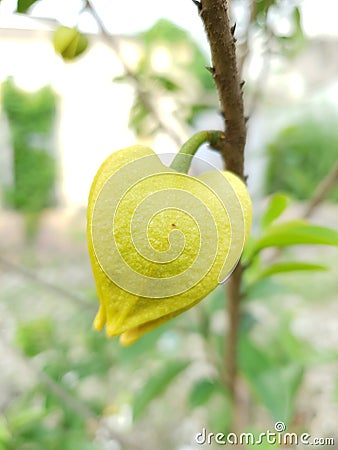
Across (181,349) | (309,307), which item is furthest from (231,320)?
(309,307)

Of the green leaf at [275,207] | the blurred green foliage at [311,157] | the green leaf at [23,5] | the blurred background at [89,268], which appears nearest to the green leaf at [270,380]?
the blurred background at [89,268]

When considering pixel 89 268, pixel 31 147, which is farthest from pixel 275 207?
pixel 31 147

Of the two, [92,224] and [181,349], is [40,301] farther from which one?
[92,224]

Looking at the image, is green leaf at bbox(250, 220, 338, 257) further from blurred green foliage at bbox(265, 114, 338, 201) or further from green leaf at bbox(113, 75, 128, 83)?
blurred green foliage at bbox(265, 114, 338, 201)

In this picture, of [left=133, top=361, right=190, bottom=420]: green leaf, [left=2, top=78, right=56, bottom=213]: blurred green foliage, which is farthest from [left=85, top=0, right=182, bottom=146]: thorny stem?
[left=2, top=78, right=56, bottom=213]: blurred green foliage

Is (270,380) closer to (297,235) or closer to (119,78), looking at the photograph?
(297,235)

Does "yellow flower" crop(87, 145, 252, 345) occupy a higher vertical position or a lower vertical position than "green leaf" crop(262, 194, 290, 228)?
higher
